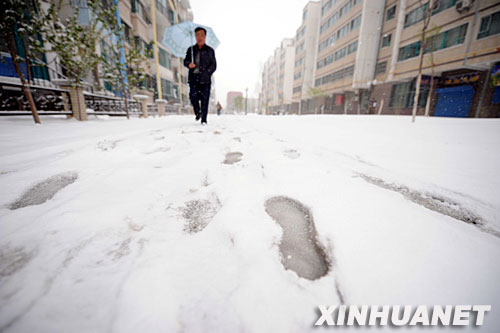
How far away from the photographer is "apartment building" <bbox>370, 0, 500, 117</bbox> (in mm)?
9328

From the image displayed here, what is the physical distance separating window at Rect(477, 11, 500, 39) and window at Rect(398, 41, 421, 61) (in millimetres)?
2766

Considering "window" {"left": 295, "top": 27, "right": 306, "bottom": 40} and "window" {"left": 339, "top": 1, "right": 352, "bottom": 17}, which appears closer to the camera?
"window" {"left": 339, "top": 1, "right": 352, "bottom": 17}

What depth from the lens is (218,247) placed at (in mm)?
673

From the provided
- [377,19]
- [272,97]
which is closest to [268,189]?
[377,19]

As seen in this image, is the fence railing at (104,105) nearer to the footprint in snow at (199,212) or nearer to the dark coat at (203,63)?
the dark coat at (203,63)

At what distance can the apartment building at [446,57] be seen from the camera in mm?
9328

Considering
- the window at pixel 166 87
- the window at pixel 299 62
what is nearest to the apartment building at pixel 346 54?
the window at pixel 299 62

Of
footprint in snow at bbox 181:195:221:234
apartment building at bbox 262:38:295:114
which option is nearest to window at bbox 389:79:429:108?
footprint in snow at bbox 181:195:221:234

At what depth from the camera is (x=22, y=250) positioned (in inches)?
24.0

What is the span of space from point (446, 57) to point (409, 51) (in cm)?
255

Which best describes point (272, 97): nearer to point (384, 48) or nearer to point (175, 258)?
point (384, 48)

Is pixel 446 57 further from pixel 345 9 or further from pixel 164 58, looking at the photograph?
pixel 164 58

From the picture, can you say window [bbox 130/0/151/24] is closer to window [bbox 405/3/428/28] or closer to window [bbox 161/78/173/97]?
window [bbox 161/78/173/97]

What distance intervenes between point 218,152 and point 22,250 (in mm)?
1384
